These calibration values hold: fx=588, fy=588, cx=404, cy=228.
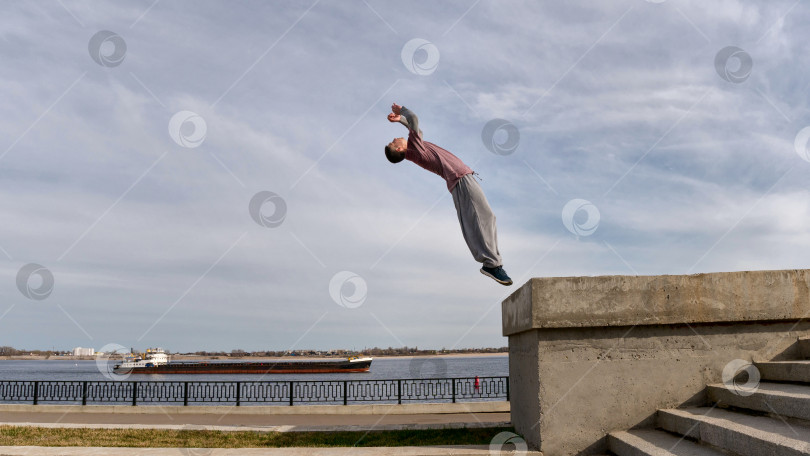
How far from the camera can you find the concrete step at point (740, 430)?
189 inches

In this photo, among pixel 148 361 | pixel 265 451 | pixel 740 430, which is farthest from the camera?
pixel 148 361

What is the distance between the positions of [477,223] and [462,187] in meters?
0.43

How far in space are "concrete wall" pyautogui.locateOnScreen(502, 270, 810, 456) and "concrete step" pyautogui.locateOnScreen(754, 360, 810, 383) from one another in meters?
0.38

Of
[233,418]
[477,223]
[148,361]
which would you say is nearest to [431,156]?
[477,223]

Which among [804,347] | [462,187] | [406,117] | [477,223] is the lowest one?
[804,347]

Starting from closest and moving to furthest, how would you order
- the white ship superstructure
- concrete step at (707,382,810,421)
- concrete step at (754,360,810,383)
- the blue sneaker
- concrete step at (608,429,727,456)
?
1. concrete step at (707,382,810,421)
2. concrete step at (608,429,727,456)
3. the blue sneaker
4. concrete step at (754,360,810,383)
5. the white ship superstructure

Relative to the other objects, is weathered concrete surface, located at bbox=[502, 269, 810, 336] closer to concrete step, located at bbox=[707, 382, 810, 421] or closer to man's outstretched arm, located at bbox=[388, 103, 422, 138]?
concrete step, located at bbox=[707, 382, 810, 421]

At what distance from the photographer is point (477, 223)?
627 cm

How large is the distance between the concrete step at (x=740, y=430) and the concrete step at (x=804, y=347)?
1.41 meters

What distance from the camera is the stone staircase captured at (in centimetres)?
512

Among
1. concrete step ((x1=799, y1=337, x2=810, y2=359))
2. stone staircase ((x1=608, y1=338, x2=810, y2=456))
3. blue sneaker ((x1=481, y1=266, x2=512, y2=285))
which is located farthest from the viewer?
concrete step ((x1=799, y1=337, x2=810, y2=359))

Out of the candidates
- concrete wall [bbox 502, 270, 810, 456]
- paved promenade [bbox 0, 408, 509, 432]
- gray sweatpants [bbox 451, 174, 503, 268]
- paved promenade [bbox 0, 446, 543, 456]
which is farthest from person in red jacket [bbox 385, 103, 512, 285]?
paved promenade [bbox 0, 408, 509, 432]

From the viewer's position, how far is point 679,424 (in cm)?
667

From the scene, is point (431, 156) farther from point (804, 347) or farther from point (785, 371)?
point (804, 347)
